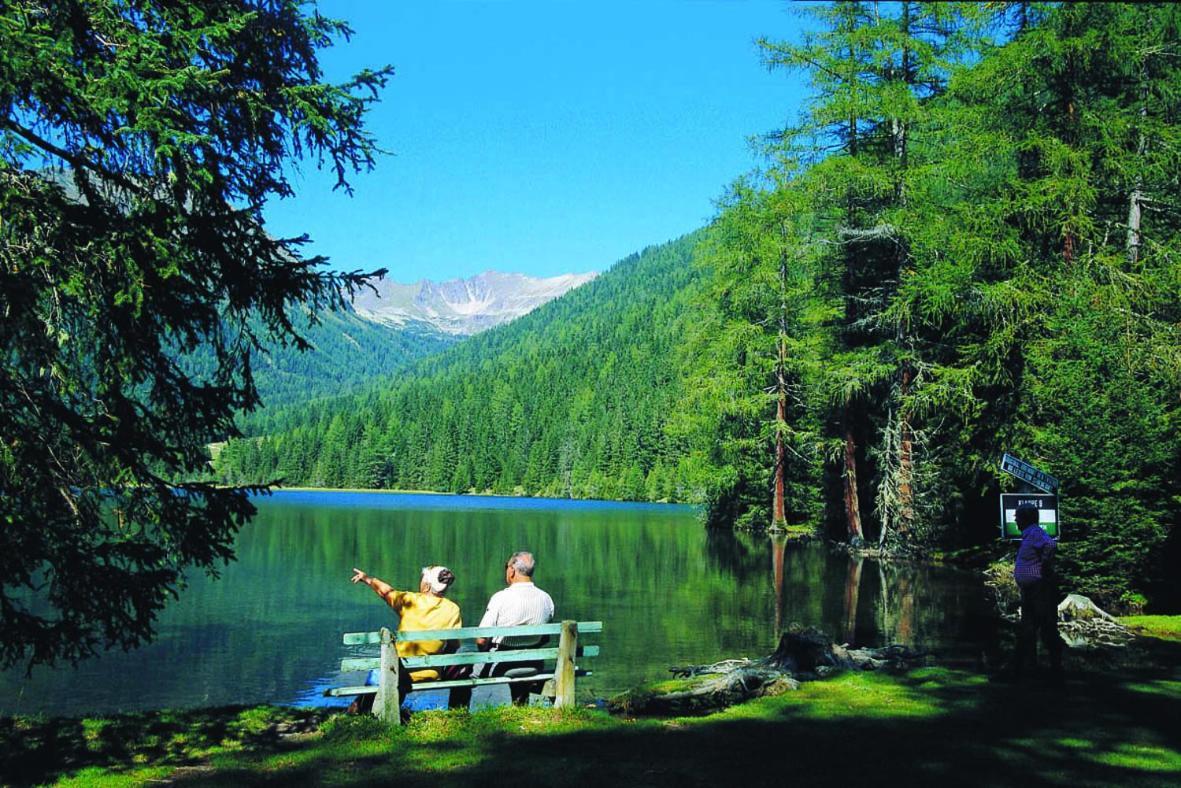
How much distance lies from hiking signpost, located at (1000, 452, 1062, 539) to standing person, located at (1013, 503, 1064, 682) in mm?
2510

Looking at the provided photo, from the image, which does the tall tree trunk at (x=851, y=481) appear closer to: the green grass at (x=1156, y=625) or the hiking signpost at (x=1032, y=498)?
the green grass at (x=1156, y=625)

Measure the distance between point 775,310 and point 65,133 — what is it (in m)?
38.1

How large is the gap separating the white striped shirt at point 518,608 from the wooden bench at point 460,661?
0.30 m

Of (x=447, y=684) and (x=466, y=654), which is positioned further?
(x=466, y=654)

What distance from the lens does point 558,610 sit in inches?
859

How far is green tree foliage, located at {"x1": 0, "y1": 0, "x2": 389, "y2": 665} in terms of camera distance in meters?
8.32

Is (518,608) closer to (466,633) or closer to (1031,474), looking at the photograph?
(466,633)

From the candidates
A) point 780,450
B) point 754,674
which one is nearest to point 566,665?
point 754,674

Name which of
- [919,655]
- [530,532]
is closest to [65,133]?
[919,655]

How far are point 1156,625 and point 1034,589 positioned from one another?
7.53 metres

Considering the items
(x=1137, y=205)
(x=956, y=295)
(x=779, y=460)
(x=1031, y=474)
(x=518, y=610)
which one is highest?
(x=1137, y=205)

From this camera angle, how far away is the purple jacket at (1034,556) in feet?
38.9

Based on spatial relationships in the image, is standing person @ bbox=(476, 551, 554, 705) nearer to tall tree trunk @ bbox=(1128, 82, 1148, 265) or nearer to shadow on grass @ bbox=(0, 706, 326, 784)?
shadow on grass @ bbox=(0, 706, 326, 784)

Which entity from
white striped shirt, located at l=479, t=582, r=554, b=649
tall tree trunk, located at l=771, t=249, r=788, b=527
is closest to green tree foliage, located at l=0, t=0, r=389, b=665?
white striped shirt, located at l=479, t=582, r=554, b=649
